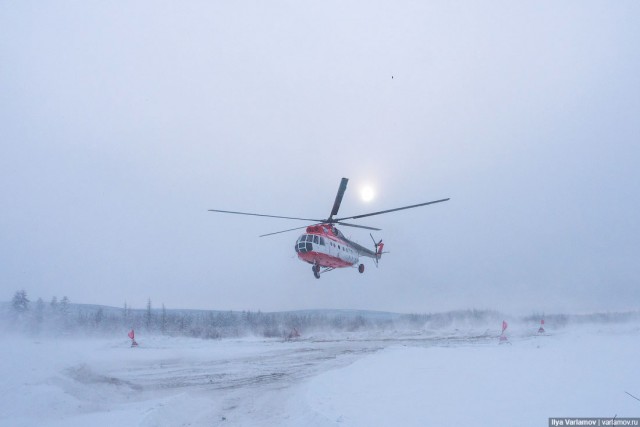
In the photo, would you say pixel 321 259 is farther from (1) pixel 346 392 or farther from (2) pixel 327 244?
(1) pixel 346 392

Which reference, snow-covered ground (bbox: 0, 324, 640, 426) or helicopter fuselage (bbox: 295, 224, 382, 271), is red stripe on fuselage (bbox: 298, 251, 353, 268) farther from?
snow-covered ground (bbox: 0, 324, 640, 426)

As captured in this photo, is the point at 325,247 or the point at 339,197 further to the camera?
the point at 325,247

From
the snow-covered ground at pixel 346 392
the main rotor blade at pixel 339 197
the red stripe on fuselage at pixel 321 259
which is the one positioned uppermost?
the main rotor blade at pixel 339 197

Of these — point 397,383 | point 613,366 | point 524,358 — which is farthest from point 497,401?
point 524,358

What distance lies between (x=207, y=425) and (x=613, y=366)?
11.2 meters

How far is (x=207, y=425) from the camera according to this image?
10289 mm

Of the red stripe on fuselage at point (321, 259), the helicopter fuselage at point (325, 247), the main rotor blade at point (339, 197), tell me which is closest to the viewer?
the main rotor blade at point (339, 197)

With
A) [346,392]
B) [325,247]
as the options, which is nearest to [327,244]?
[325,247]

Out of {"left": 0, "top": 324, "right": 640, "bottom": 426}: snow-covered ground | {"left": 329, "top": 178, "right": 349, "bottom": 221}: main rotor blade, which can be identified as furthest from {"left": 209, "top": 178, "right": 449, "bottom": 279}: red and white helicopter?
{"left": 0, "top": 324, "right": 640, "bottom": 426}: snow-covered ground

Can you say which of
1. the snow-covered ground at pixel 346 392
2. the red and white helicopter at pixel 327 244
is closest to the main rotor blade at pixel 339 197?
the red and white helicopter at pixel 327 244

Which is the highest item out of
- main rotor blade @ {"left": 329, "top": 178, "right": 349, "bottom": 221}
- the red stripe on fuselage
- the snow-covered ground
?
main rotor blade @ {"left": 329, "top": 178, "right": 349, "bottom": 221}

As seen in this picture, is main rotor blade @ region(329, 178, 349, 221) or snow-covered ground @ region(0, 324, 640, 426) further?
main rotor blade @ region(329, 178, 349, 221)

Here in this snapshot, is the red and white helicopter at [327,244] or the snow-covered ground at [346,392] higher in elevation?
the red and white helicopter at [327,244]

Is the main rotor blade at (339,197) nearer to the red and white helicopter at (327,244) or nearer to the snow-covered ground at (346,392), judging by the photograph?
the red and white helicopter at (327,244)
